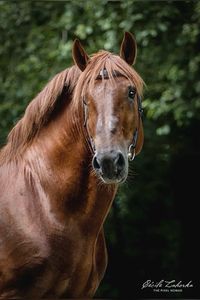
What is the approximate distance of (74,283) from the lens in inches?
159

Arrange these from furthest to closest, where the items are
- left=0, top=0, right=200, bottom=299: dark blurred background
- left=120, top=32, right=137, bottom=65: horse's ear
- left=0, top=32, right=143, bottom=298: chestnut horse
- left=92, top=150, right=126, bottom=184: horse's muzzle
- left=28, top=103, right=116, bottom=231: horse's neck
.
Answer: left=0, top=0, right=200, bottom=299: dark blurred background
left=120, top=32, right=137, bottom=65: horse's ear
left=28, top=103, right=116, bottom=231: horse's neck
left=0, top=32, right=143, bottom=298: chestnut horse
left=92, top=150, right=126, bottom=184: horse's muzzle

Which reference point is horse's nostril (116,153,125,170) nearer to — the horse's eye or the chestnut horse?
the chestnut horse

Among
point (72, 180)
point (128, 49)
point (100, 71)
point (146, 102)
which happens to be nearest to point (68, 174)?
point (72, 180)

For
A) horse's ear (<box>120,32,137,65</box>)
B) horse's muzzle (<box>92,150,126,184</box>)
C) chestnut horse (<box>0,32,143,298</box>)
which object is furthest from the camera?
horse's ear (<box>120,32,137,65</box>)

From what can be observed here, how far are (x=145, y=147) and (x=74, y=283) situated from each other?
4.03m

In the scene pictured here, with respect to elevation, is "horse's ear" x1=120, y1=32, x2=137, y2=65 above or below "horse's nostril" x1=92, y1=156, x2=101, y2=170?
above

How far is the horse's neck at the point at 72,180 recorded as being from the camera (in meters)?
4.10

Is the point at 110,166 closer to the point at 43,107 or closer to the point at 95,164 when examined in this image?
the point at 95,164

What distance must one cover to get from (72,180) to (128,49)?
82 cm

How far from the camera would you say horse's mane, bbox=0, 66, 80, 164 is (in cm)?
420

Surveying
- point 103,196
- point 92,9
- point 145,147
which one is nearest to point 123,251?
point 145,147

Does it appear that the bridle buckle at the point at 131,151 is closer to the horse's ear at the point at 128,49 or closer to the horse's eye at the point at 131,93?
the horse's eye at the point at 131,93

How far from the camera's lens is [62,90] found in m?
4.20

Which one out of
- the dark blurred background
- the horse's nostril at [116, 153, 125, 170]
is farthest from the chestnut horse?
the dark blurred background
